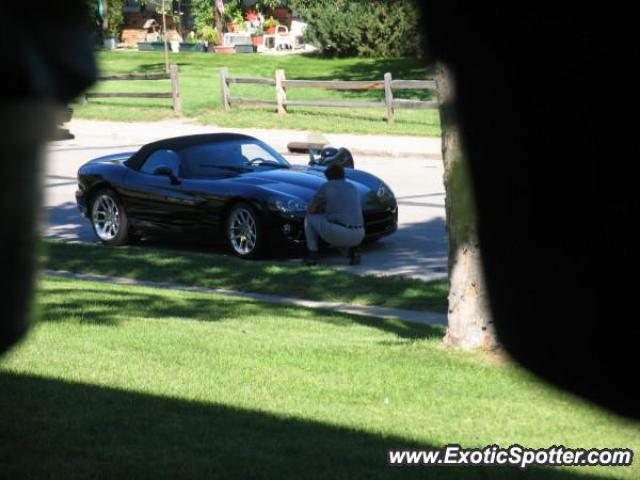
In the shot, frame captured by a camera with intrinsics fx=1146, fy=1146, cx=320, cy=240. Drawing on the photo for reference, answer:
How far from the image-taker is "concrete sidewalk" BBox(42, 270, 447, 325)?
10.1 meters

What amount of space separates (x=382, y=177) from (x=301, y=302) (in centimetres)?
958

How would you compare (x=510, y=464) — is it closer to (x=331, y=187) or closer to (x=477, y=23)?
(x=477, y=23)

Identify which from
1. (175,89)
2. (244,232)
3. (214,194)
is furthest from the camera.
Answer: (175,89)

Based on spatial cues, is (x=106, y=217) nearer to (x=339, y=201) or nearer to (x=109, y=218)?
(x=109, y=218)

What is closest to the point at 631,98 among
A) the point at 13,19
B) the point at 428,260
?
the point at 13,19

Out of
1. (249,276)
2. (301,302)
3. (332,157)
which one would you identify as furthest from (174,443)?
(332,157)

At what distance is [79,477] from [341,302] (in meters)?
6.89

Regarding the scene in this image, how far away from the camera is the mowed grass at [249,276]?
11055mm

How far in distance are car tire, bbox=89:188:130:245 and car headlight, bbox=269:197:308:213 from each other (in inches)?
94.8

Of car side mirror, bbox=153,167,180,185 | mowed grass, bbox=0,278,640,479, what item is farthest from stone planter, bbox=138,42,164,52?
car side mirror, bbox=153,167,180,185

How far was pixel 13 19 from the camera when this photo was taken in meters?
0.56

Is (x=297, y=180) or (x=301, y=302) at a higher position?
(x=297, y=180)

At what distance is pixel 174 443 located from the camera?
15.9 feet

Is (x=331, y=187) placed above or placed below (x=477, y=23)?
below
